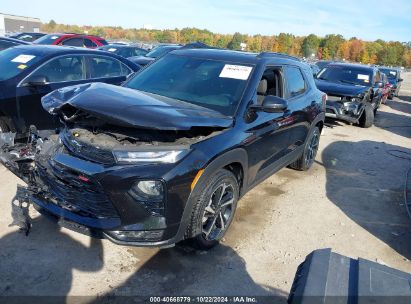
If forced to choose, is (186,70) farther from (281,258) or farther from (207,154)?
(281,258)

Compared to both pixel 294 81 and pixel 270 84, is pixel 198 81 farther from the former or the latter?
pixel 294 81

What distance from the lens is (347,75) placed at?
36.2 ft

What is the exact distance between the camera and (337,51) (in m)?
76.7

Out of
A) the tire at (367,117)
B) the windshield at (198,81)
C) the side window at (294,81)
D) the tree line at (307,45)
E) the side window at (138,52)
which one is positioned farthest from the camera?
the tree line at (307,45)

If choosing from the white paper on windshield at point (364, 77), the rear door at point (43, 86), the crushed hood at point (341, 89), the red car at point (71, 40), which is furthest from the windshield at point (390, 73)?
the rear door at point (43, 86)

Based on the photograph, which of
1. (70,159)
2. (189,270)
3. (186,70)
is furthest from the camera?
(186,70)

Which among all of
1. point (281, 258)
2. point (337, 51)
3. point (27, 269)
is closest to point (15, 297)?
point (27, 269)

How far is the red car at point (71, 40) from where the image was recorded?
12.6 m

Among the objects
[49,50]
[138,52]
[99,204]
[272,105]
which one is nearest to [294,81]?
[272,105]

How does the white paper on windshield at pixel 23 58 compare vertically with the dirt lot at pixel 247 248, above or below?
above

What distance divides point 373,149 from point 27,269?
739 centimetres

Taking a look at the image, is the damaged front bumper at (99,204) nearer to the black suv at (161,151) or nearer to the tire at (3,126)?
the black suv at (161,151)

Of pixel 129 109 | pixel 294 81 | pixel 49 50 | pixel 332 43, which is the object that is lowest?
pixel 129 109

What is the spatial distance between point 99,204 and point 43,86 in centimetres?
343
